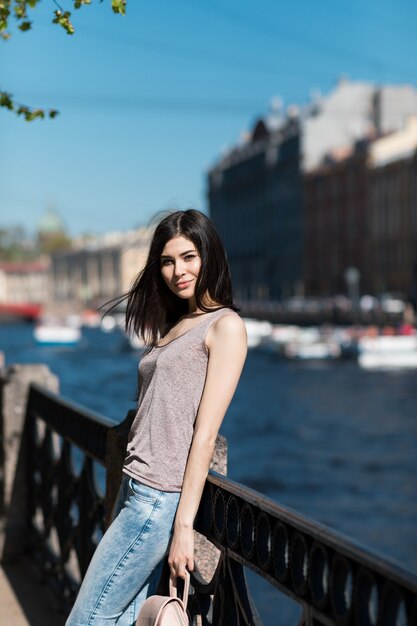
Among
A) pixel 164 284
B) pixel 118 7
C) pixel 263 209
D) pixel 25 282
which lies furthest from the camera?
pixel 25 282

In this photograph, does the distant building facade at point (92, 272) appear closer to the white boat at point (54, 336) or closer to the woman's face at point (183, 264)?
the white boat at point (54, 336)

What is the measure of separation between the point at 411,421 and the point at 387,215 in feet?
135

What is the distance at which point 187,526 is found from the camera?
252 centimetres

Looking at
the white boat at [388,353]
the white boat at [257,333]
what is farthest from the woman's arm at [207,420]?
the white boat at [257,333]

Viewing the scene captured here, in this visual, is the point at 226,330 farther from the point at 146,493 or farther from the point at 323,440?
the point at 323,440

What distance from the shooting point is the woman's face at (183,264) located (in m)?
2.79

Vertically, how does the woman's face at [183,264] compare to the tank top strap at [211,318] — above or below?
above

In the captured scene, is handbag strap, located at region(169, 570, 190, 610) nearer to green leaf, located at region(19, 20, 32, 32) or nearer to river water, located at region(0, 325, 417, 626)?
green leaf, located at region(19, 20, 32, 32)

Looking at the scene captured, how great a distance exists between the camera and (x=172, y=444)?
262cm

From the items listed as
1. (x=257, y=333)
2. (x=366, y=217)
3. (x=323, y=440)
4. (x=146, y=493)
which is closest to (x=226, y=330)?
(x=146, y=493)

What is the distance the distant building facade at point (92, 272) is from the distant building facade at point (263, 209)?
49.9ft

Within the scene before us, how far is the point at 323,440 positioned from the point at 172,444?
2493cm

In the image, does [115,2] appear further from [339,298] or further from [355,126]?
[355,126]

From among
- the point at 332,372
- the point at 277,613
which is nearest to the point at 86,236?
the point at 332,372
